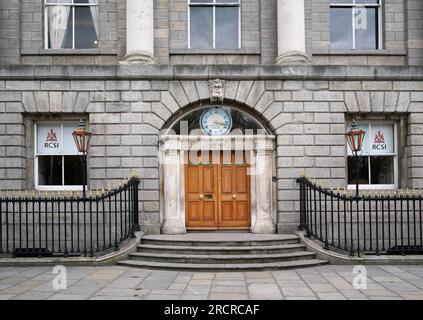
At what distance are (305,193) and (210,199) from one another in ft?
8.56

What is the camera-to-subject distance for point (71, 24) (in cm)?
1188

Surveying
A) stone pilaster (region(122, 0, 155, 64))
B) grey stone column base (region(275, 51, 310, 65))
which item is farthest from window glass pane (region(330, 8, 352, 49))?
stone pilaster (region(122, 0, 155, 64))

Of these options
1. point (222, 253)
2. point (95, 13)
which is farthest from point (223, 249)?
point (95, 13)

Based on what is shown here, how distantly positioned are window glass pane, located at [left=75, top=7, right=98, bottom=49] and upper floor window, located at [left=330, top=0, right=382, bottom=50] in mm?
6951

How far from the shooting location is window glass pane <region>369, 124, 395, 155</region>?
11758mm

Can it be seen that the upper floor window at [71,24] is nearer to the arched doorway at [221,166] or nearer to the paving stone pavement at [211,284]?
the arched doorway at [221,166]

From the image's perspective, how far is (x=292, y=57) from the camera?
11.3 m

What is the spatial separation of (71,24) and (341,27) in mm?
7890

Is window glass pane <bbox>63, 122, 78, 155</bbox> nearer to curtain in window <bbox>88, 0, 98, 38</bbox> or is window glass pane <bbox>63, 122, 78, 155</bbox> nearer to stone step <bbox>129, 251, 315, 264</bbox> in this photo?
curtain in window <bbox>88, 0, 98, 38</bbox>

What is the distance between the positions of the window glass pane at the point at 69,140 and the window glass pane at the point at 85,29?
2.31 m

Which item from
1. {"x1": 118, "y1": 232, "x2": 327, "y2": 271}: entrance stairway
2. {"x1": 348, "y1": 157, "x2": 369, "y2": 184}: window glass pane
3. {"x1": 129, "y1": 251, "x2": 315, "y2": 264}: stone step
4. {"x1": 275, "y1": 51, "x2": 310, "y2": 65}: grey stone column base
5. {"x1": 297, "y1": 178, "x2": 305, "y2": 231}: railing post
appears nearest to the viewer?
{"x1": 118, "y1": 232, "x2": 327, "y2": 271}: entrance stairway

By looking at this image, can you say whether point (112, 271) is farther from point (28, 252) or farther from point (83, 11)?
point (83, 11)

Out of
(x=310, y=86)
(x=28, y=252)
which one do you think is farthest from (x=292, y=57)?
(x=28, y=252)

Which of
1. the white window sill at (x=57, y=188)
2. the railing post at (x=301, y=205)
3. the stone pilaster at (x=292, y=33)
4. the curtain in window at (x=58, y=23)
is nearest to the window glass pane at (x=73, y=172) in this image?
the white window sill at (x=57, y=188)
